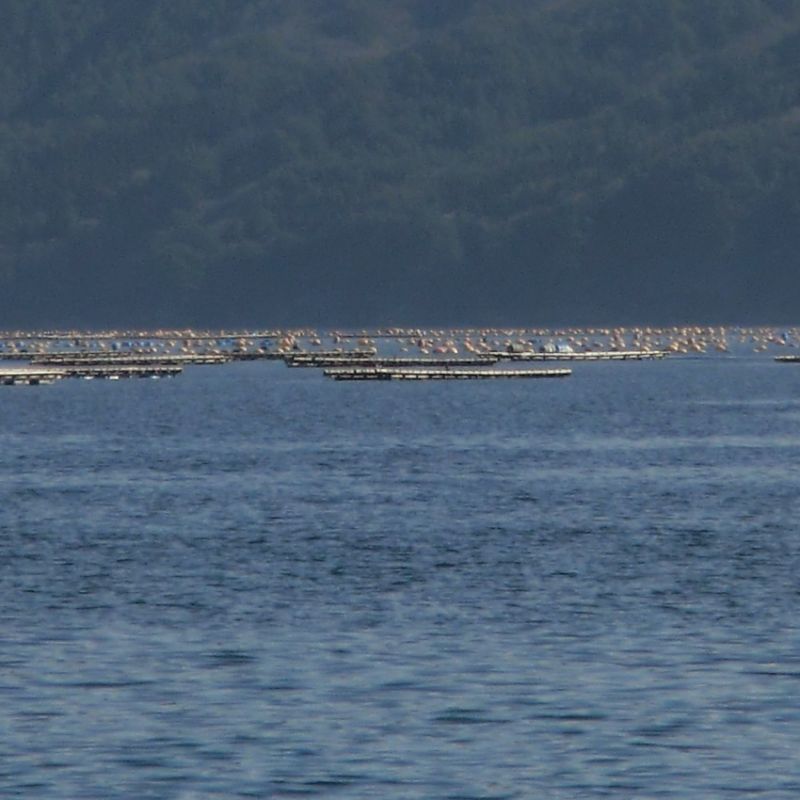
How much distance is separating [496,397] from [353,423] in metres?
34.4

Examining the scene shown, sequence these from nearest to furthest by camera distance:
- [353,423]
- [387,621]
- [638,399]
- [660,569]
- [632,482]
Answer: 1. [387,621]
2. [660,569]
3. [632,482]
4. [353,423]
5. [638,399]

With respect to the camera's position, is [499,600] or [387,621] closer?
[387,621]

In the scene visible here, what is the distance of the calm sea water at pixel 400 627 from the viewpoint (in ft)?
109

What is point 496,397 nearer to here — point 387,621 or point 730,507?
point 730,507

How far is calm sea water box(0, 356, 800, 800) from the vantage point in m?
33.4

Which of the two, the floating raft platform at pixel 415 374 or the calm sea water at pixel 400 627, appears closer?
the calm sea water at pixel 400 627

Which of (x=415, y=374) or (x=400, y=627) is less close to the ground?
(x=415, y=374)

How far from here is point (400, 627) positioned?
44.3 metres

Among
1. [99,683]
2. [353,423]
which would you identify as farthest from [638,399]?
[99,683]

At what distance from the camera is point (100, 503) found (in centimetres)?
7238

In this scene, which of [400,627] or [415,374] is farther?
[415,374]

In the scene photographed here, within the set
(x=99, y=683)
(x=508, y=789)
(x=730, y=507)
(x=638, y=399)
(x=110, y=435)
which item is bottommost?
(x=508, y=789)

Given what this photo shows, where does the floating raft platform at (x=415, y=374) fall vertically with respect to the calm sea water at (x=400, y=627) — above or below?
above

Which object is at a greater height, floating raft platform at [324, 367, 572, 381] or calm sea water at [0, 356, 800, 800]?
floating raft platform at [324, 367, 572, 381]
